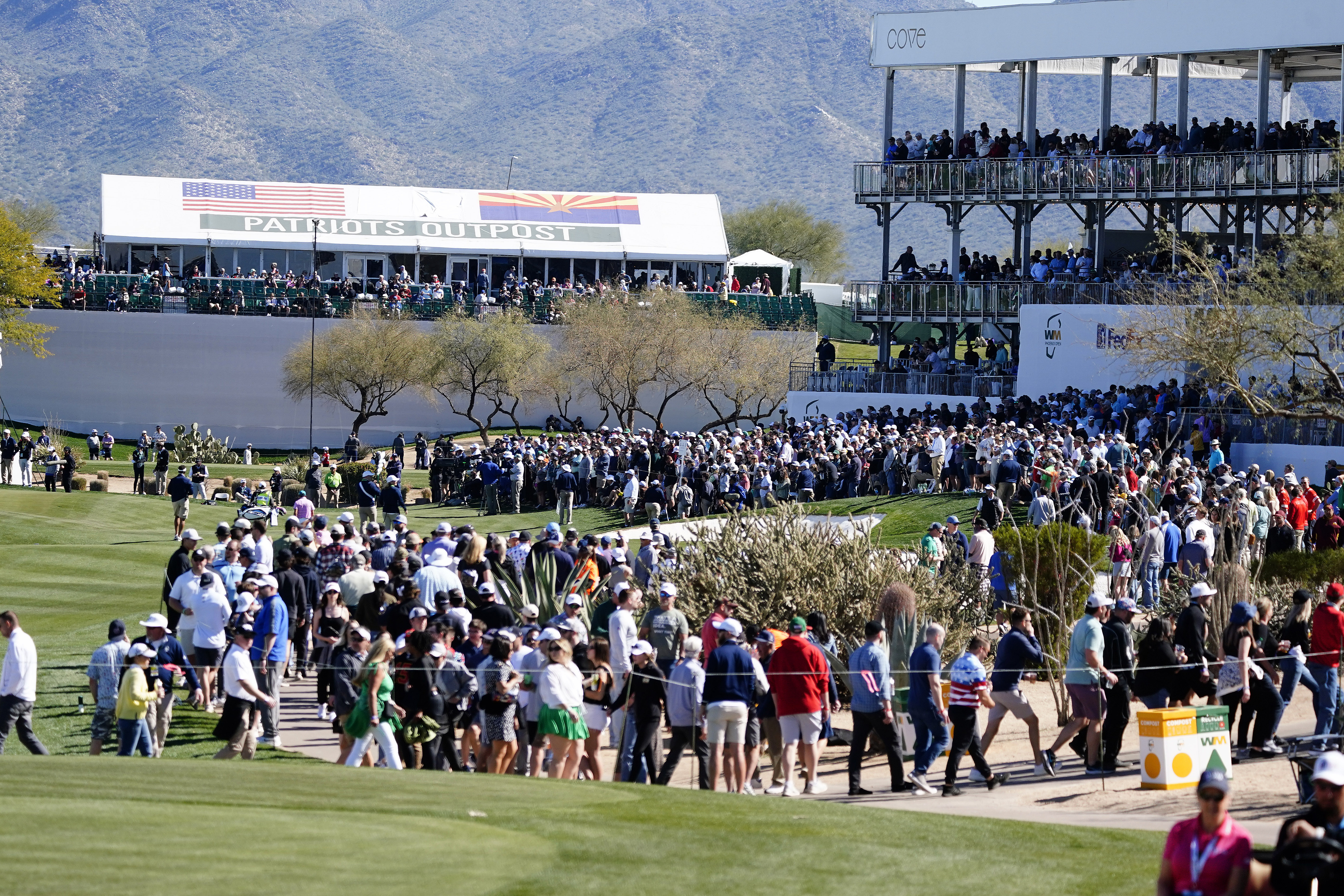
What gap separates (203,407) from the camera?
64.9 metres

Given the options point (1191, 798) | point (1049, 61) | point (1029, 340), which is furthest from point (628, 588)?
point (1049, 61)

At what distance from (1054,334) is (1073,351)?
0.79 metres

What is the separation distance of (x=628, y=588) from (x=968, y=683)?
3.28 meters

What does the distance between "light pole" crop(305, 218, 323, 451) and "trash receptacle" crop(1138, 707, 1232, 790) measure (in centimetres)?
4446

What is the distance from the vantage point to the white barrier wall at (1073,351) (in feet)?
136

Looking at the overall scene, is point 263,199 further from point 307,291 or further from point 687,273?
point 687,273

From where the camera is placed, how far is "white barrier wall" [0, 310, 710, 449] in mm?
64250

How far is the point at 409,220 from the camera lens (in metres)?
70.4

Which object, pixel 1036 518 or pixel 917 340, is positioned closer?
pixel 1036 518

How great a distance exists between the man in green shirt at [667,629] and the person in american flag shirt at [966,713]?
2.55m

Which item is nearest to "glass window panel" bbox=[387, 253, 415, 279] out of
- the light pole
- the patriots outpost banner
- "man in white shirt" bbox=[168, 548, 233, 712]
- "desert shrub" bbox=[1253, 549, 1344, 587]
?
the patriots outpost banner

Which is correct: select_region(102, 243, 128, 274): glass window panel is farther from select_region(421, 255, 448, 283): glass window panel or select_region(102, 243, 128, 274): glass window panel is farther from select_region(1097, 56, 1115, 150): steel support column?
select_region(1097, 56, 1115, 150): steel support column

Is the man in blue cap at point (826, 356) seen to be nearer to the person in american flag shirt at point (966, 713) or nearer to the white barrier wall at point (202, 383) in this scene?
the white barrier wall at point (202, 383)

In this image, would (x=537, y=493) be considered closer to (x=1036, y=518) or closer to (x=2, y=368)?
(x=1036, y=518)
